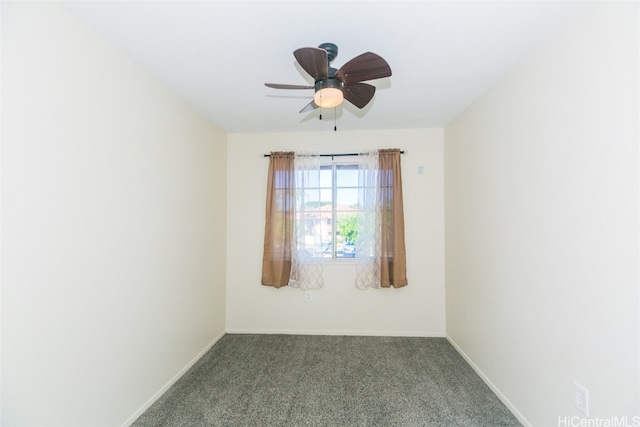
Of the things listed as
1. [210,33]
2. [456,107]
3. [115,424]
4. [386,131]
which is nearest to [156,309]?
[115,424]

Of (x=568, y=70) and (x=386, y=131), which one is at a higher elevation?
(x=386, y=131)

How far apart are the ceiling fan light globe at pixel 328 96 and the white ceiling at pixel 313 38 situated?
32cm

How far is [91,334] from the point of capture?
1567mm

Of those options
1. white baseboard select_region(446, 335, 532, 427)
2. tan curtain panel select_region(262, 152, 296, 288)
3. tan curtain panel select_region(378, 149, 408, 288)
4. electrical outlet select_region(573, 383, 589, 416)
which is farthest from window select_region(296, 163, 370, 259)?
electrical outlet select_region(573, 383, 589, 416)

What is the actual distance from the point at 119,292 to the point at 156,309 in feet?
1.39

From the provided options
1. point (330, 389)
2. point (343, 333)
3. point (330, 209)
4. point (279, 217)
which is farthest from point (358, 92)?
point (343, 333)

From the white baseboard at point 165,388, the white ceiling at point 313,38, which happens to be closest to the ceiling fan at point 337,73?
the white ceiling at point 313,38

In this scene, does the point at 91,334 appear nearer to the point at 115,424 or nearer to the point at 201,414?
the point at 115,424

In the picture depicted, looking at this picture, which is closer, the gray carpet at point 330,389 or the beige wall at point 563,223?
the beige wall at point 563,223

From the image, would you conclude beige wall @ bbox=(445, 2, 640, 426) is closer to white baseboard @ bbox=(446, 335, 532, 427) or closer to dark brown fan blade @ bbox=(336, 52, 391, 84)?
white baseboard @ bbox=(446, 335, 532, 427)

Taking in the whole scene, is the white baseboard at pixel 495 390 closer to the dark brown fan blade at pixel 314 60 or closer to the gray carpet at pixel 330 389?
the gray carpet at pixel 330 389

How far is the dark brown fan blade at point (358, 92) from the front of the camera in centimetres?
173

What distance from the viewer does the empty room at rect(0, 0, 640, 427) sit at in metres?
1.25

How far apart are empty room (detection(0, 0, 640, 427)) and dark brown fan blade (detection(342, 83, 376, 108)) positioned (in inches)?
1.4
